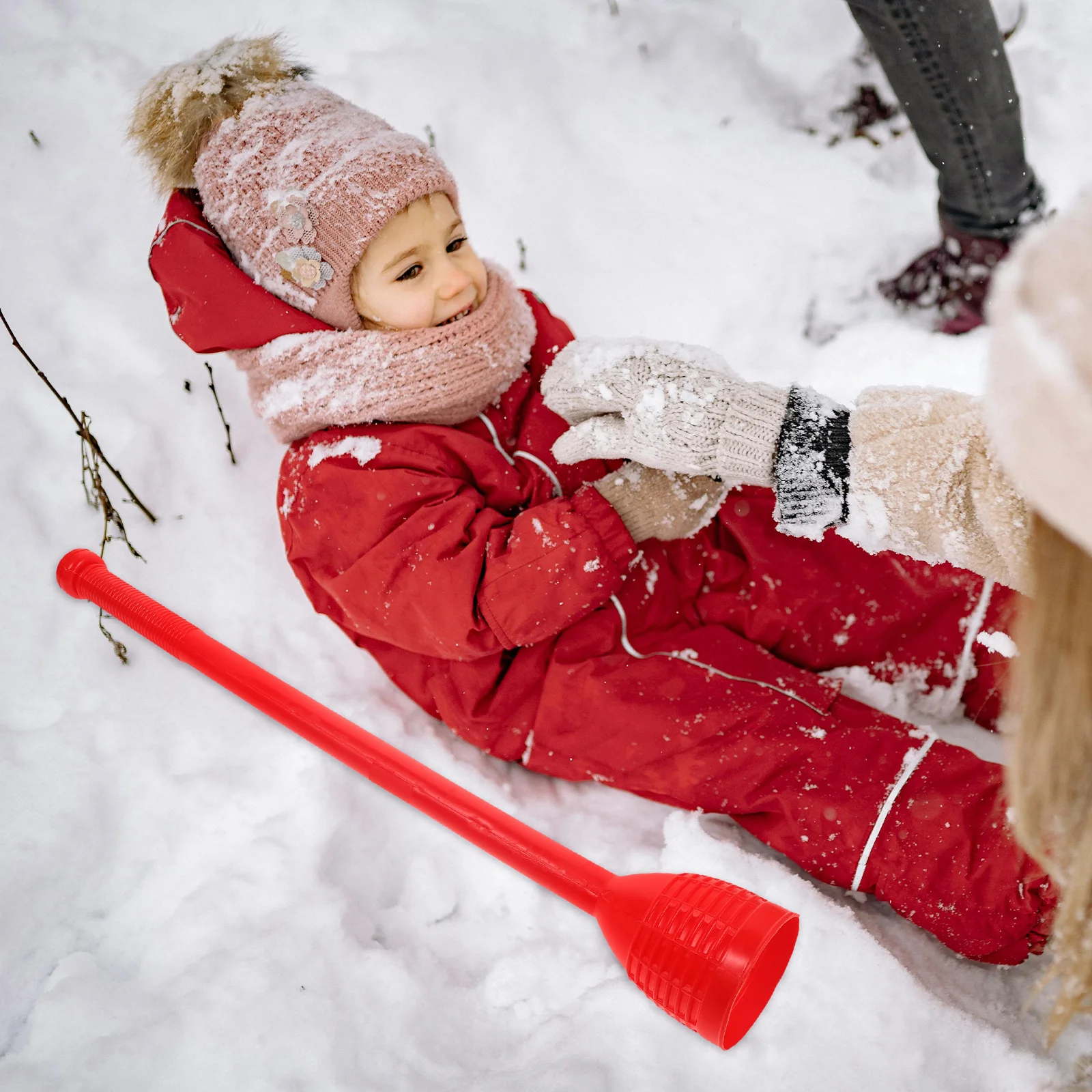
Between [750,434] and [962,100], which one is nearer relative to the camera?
[750,434]

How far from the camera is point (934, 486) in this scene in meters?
1.04

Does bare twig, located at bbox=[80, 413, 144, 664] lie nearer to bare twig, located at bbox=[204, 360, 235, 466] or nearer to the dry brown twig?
the dry brown twig

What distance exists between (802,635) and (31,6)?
2.00 m

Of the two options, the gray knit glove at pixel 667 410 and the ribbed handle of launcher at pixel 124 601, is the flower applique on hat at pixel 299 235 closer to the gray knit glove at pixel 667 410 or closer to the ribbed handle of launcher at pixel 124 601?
the gray knit glove at pixel 667 410

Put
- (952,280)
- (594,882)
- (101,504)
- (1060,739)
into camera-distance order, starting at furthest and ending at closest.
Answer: (952,280)
(101,504)
(594,882)
(1060,739)

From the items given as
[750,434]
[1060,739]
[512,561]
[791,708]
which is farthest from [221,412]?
[1060,739]

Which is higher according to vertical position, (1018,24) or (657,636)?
(1018,24)

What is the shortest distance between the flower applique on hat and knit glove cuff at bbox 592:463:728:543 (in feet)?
1.67

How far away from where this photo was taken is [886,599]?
1.44m

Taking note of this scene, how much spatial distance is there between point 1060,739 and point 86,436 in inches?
54.2

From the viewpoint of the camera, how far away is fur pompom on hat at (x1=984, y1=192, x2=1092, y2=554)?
544 millimetres

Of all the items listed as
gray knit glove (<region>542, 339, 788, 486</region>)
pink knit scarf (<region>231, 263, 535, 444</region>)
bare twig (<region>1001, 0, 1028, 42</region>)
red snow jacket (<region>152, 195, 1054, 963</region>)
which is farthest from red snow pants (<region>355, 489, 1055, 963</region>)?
bare twig (<region>1001, 0, 1028, 42</region>)

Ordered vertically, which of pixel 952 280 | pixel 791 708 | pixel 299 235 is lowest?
pixel 791 708

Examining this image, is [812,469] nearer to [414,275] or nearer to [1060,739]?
[1060,739]
